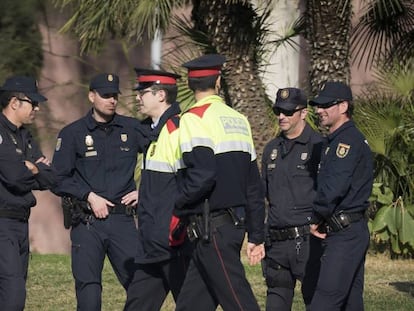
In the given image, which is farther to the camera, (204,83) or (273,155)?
(273,155)

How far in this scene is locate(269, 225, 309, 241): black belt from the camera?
331 inches

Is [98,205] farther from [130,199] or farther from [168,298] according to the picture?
[168,298]

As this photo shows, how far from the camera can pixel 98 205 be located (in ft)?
28.4

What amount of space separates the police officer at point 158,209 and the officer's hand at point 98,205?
66 cm

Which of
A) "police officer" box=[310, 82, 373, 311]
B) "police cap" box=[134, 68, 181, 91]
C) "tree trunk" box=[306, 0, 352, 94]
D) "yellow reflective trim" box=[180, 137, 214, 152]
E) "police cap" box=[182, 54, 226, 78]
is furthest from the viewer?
"tree trunk" box=[306, 0, 352, 94]

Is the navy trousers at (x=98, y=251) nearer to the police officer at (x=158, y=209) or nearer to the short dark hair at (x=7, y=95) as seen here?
the police officer at (x=158, y=209)

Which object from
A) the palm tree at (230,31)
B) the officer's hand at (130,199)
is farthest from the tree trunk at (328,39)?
the officer's hand at (130,199)

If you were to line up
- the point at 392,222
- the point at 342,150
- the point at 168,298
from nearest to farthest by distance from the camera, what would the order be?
the point at 342,150 → the point at 168,298 → the point at 392,222

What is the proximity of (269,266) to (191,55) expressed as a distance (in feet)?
23.8

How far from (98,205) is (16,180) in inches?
27.2

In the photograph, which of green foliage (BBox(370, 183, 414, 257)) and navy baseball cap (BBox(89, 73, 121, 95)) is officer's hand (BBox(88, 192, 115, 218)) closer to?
navy baseball cap (BBox(89, 73, 121, 95))

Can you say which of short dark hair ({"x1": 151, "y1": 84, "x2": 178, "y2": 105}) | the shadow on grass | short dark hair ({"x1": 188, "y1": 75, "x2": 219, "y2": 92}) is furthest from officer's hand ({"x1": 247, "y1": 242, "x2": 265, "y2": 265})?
the shadow on grass

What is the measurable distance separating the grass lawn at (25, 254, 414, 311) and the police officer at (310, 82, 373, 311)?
2.79 metres

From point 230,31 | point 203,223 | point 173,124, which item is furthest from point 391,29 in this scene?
point 203,223
